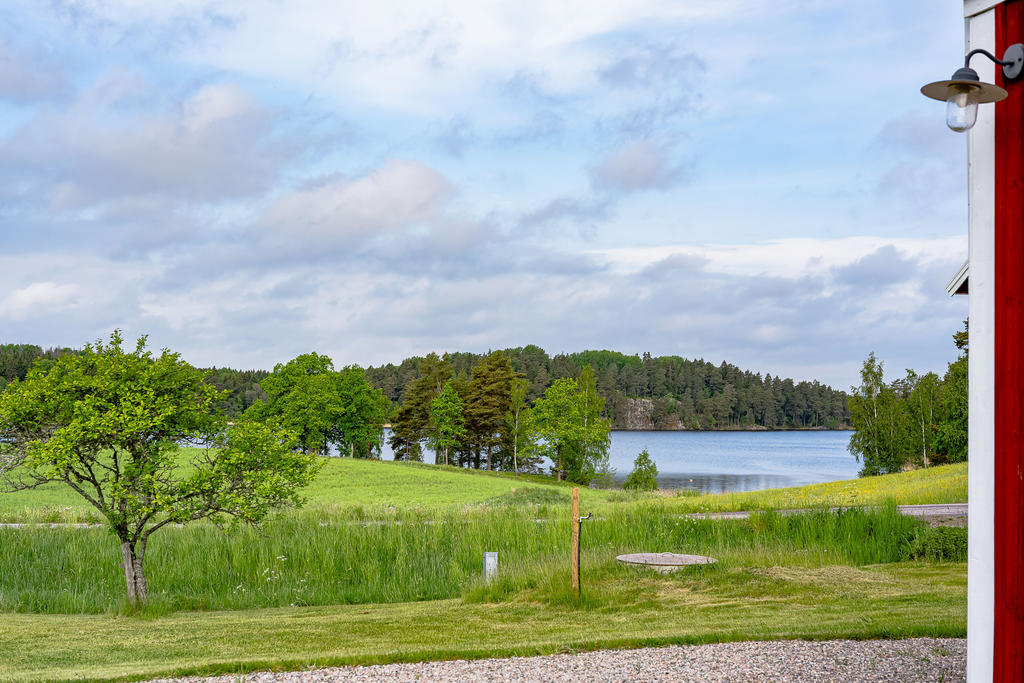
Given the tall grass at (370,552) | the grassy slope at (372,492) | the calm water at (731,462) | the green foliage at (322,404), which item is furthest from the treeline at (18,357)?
the tall grass at (370,552)

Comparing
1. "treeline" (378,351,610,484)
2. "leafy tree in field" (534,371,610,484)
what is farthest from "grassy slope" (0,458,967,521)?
"treeline" (378,351,610,484)

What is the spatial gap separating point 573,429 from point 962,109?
148 ft

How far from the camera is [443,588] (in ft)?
40.9

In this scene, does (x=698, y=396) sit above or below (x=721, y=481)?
above

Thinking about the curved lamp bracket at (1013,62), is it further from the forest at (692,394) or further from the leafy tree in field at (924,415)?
the forest at (692,394)

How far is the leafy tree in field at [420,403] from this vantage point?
6316cm

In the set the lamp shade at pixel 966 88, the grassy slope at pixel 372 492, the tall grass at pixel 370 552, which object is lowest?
the grassy slope at pixel 372 492

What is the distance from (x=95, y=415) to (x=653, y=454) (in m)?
68.4

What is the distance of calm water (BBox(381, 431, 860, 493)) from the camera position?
4883cm

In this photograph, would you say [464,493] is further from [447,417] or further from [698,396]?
[698,396]

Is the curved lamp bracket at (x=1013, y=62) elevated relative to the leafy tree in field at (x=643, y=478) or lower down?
elevated

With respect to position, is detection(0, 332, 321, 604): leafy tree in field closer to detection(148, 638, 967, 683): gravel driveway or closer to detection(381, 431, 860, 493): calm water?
detection(148, 638, 967, 683): gravel driveway

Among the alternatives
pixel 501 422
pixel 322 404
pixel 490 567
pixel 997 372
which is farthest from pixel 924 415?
pixel 997 372

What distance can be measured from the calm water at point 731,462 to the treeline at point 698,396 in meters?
9.24
